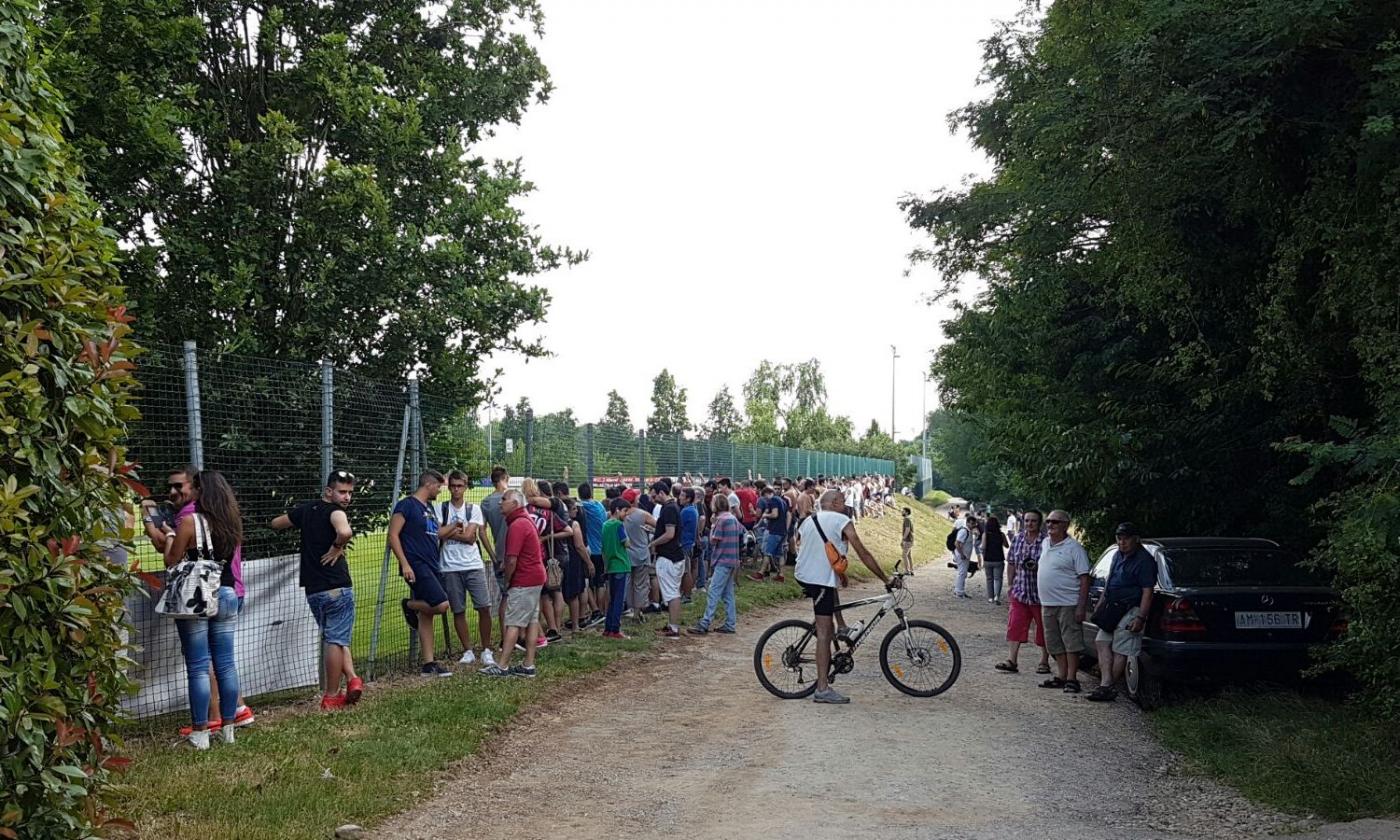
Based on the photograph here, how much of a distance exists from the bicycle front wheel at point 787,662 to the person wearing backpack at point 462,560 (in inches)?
103

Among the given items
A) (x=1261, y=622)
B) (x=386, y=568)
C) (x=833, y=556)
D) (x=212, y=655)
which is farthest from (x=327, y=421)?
(x=1261, y=622)

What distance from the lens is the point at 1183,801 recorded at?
7.41m

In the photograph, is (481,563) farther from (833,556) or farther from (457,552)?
(833,556)

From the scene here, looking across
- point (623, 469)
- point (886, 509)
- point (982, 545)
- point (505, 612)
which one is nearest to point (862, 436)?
point (886, 509)

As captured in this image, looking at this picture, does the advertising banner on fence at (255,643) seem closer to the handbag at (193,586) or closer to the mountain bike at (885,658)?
the handbag at (193,586)

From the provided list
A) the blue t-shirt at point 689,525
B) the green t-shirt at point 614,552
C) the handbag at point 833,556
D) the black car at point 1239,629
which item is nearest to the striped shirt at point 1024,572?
the black car at point 1239,629

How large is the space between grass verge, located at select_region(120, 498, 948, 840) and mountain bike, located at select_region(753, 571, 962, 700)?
1989 millimetres

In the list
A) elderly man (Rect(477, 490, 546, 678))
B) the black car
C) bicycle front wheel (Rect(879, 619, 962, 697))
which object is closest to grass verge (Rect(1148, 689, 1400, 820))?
the black car

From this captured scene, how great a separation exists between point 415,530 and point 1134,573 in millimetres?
6384

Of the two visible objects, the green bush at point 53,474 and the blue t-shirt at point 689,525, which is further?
the blue t-shirt at point 689,525

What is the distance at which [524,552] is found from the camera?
11.1 meters

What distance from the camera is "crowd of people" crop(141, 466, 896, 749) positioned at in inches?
316

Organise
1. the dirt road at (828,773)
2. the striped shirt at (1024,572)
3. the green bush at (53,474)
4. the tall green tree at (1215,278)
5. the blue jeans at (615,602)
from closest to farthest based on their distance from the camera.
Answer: the green bush at (53,474) → the dirt road at (828,773) → the tall green tree at (1215,278) → the striped shirt at (1024,572) → the blue jeans at (615,602)

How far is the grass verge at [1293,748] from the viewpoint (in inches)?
275
